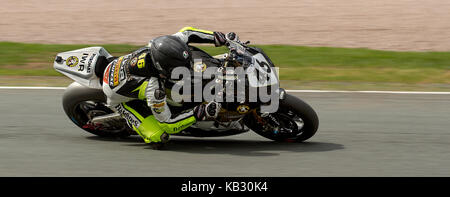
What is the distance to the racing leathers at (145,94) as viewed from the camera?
5840 millimetres

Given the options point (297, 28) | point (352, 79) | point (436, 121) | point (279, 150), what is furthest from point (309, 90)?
point (297, 28)

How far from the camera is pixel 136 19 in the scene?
14500 millimetres

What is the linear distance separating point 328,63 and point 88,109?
493 centimetres

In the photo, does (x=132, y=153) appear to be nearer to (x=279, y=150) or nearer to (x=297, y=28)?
(x=279, y=150)

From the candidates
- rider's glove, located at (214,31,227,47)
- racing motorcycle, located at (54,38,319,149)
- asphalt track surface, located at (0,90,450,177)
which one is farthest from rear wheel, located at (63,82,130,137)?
rider's glove, located at (214,31,227,47)

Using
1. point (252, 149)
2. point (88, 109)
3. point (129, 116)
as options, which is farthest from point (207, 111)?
point (88, 109)

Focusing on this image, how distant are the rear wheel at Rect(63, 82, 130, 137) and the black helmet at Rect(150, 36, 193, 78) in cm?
92

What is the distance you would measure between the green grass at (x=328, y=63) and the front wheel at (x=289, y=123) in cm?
319

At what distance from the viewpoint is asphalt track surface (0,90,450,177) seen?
558 centimetres

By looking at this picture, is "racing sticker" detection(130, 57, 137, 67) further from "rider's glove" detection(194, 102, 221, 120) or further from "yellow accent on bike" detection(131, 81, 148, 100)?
"rider's glove" detection(194, 102, 221, 120)

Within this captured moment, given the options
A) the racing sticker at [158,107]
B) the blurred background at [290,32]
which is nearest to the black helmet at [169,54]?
the racing sticker at [158,107]

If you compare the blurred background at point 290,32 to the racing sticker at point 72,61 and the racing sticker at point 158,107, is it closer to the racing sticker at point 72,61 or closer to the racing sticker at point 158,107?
the racing sticker at point 72,61
